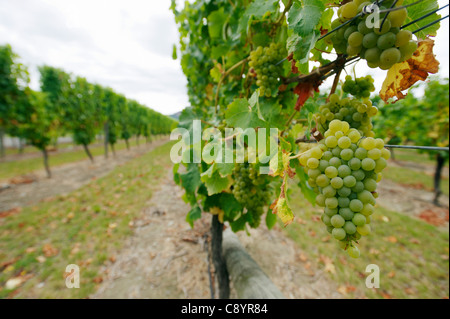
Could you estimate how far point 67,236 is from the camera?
3861 mm

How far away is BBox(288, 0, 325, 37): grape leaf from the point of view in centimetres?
68

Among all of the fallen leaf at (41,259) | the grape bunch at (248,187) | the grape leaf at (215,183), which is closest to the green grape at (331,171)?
the grape bunch at (248,187)

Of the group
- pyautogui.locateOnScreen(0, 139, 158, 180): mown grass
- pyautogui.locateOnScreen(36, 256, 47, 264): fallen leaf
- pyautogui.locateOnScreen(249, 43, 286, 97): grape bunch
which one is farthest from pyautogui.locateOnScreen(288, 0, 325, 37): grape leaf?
pyautogui.locateOnScreen(0, 139, 158, 180): mown grass

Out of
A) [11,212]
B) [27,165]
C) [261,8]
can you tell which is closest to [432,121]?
[261,8]

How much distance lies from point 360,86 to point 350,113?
13 centimetres

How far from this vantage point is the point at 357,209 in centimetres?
61

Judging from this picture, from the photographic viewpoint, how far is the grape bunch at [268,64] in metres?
1.10

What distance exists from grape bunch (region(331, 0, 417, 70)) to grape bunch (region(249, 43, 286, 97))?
1.59ft

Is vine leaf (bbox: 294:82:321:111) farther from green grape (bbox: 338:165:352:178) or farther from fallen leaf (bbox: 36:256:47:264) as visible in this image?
fallen leaf (bbox: 36:256:47:264)

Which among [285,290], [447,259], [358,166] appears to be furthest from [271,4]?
[447,259]

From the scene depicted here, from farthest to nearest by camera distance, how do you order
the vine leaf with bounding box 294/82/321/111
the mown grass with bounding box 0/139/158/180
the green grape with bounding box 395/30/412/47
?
the mown grass with bounding box 0/139/158/180, the vine leaf with bounding box 294/82/321/111, the green grape with bounding box 395/30/412/47

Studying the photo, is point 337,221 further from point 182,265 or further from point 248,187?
point 182,265

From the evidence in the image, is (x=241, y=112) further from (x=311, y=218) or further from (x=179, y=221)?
(x=311, y=218)
